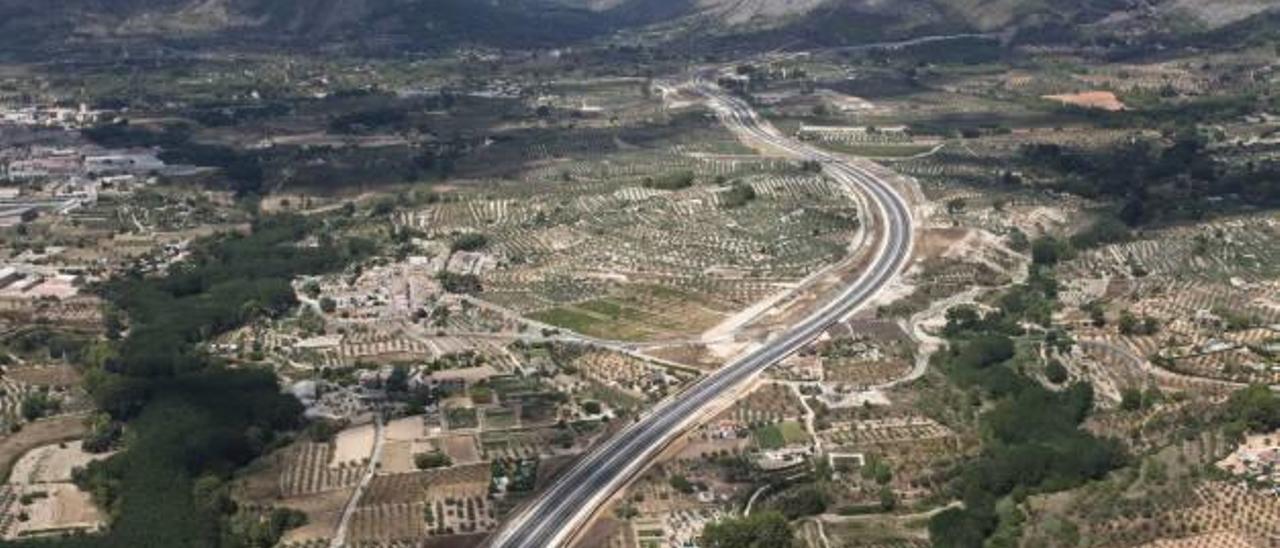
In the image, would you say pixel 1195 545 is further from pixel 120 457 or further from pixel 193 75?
pixel 193 75

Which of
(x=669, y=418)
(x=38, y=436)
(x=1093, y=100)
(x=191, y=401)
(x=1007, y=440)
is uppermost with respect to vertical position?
(x=1093, y=100)

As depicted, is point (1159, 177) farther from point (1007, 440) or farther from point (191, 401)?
point (191, 401)

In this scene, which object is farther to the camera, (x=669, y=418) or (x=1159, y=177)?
(x=1159, y=177)

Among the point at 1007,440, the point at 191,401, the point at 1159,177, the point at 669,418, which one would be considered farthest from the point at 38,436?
the point at 1159,177

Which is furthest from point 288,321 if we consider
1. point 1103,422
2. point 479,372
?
point 1103,422

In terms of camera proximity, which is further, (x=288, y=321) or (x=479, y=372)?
(x=288, y=321)

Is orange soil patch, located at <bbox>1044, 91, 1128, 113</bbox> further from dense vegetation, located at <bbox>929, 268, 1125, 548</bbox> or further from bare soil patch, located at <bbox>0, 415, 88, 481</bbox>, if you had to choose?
bare soil patch, located at <bbox>0, 415, 88, 481</bbox>
